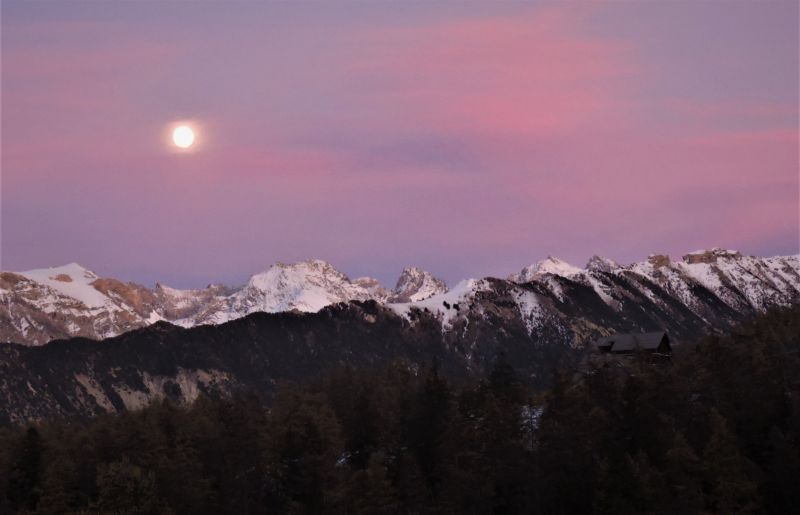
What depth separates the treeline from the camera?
117875 millimetres

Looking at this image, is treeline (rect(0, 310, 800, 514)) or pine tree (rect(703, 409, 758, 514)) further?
treeline (rect(0, 310, 800, 514))

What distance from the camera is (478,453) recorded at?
13300 cm

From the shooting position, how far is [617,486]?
11312 cm

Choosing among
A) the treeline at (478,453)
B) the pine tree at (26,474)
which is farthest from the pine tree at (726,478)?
the pine tree at (26,474)

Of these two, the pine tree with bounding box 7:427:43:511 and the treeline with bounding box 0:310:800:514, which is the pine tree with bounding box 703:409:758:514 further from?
the pine tree with bounding box 7:427:43:511

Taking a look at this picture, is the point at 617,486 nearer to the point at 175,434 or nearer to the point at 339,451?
the point at 339,451

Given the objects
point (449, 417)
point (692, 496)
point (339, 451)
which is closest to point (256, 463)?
point (339, 451)

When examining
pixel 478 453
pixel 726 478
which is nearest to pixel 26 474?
pixel 478 453

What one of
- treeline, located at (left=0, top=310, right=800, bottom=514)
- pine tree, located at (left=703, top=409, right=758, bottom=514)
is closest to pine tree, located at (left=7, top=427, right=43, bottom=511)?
treeline, located at (left=0, top=310, right=800, bottom=514)

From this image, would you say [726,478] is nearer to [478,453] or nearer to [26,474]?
[478,453]

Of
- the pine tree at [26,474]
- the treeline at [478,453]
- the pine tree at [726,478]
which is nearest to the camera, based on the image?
the pine tree at [726,478]

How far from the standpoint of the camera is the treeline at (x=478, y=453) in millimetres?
117875

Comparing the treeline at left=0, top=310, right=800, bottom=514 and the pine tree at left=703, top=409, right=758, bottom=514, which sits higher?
the treeline at left=0, top=310, right=800, bottom=514

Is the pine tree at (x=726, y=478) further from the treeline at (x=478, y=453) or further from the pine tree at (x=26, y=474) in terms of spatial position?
the pine tree at (x=26, y=474)
